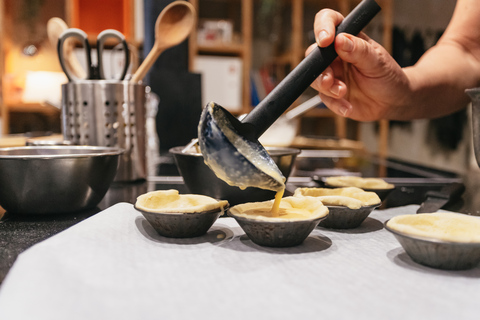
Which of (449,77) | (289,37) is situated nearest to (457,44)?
(449,77)

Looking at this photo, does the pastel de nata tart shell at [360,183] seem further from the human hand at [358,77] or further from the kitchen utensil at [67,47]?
the kitchen utensil at [67,47]

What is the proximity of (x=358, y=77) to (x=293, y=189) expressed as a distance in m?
0.39

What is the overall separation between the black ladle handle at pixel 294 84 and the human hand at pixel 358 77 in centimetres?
3

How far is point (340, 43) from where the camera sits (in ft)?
3.02

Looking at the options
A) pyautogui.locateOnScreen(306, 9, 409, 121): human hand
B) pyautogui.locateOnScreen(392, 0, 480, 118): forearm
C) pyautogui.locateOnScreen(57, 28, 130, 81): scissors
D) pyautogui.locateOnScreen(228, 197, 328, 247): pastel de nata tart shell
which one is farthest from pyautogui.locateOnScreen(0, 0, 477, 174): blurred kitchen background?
pyautogui.locateOnScreen(228, 197, 328, 247): pastel de nata tart shell

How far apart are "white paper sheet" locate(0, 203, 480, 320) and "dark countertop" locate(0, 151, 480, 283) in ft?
0.34

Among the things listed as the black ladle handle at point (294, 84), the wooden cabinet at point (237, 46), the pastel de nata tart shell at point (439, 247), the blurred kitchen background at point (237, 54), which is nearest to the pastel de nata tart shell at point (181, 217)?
the black ladle handle at point (294, 84)

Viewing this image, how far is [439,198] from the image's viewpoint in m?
1.00

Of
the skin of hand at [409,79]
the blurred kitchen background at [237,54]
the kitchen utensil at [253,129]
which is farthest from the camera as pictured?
the blurred kitchen background at [237,54]

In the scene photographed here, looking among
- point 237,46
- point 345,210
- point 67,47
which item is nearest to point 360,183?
point 345,210

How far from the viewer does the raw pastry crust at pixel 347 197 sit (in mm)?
780

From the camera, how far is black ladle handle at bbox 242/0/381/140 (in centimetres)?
81

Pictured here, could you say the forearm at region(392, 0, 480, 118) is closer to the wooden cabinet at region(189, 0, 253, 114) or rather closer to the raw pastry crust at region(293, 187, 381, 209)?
the raw pastry crust at region(293, 187, 381, 209)

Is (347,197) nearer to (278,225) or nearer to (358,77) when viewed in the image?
(278,225)
